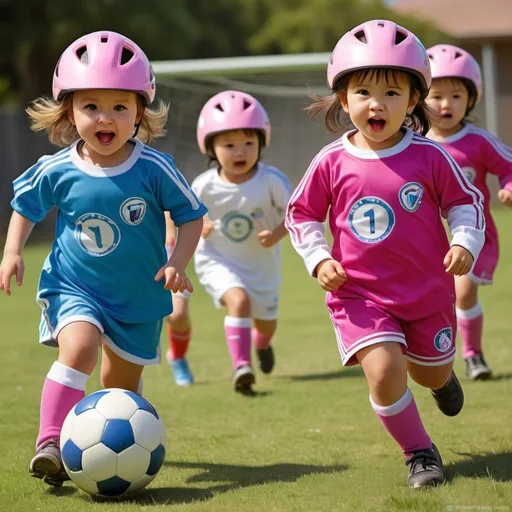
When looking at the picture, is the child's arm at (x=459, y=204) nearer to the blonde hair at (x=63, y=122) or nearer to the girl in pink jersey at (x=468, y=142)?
the blonde hair at (x=63, y=122)

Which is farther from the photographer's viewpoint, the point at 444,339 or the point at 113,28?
the point at 113,28

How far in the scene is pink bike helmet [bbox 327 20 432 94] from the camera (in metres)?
4.96

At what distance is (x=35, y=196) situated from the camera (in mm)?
5367

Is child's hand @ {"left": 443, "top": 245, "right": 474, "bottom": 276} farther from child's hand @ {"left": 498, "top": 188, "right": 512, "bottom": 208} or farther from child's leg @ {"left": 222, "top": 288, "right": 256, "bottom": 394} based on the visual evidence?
child's leg @ {"left": 222, "top": 288, "right": 256, "bottom": 394}

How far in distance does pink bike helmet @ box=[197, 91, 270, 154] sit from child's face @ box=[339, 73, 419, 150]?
2.73 m

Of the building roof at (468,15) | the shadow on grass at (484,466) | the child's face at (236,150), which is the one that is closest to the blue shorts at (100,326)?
the shadow on grass at (484,466)

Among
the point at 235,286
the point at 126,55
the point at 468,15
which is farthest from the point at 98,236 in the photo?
the point at 468,15

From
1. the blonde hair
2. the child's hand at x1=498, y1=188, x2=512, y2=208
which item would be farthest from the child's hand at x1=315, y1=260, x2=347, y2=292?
the child's hand at x1=498, y1=188, x2=512, y2=208

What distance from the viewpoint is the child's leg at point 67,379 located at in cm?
505

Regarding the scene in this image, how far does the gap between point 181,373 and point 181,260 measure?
2.90m

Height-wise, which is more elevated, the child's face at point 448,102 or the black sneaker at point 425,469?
the child's face at point 448,102

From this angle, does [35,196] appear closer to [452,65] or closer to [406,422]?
[406,422]

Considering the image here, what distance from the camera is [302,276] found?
50.0 ft

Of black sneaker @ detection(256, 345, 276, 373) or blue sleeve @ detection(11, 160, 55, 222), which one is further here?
black sneaker @ detection(256, 345, 276, 373)
